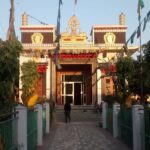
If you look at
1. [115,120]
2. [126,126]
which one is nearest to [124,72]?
[115,120]

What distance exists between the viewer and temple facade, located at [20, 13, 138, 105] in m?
40.8

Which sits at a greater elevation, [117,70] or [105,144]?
[117,70]

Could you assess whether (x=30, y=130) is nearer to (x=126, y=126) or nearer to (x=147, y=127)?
(x=147, y=127)

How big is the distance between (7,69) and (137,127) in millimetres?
4448

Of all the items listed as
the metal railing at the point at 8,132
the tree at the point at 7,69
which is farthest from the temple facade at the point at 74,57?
the metal railing at the point at 8,132

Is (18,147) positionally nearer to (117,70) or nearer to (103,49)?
(117,70)

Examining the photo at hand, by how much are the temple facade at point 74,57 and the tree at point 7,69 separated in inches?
1046

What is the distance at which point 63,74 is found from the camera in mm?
45062

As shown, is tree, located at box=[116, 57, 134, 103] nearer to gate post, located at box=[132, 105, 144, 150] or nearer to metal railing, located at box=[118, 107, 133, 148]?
metal railing, located at box=[118, 107, 133, 148]

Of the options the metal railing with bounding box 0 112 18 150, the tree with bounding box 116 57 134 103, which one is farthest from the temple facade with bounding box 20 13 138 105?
the metal railing with bounding box 0 112 18 150

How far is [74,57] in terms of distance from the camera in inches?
1649

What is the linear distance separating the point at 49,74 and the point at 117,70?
61.2 ft

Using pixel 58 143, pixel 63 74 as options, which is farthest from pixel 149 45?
pixel 63 74

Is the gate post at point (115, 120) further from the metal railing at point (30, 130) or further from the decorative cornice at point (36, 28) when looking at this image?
the decorative cornice at point (36, 28)
